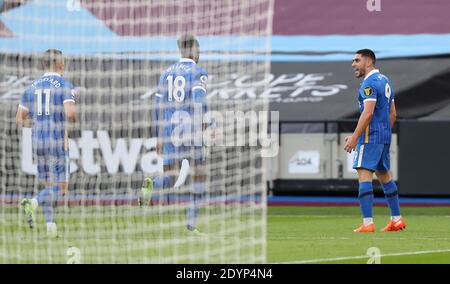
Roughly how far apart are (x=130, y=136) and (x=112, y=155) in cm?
57

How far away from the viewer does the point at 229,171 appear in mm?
19891

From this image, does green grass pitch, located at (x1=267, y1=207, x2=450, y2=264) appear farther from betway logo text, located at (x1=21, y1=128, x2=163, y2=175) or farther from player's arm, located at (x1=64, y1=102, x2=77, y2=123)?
betway logo text, located at (x1=21, y1=128, x2=163, y2=175)

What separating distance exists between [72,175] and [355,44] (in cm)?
589

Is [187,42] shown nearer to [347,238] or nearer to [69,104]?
[69,104]

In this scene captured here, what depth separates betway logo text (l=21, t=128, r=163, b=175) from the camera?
23.1 metres

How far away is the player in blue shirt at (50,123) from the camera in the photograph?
14.7 metres

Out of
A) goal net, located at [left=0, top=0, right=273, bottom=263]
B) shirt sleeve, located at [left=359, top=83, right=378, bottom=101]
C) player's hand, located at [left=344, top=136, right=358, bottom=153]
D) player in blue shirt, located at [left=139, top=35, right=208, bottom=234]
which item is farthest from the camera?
shirt sleeve, located at [left=359, top=83, right=378, bottom=101]

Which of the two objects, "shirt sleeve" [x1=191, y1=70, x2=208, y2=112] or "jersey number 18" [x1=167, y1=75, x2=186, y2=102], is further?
"jersey number 18" [x1=167, y1=75, x2=186, y2=102]

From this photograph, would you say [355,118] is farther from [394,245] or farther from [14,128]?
[394,245]

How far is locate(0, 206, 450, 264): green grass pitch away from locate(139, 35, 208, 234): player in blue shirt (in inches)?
24.8

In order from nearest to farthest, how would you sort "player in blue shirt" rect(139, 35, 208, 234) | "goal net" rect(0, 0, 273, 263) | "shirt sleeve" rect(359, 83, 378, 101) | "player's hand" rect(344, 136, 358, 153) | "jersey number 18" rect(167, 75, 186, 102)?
"goal net" rect(0, 0, 273, 263), "player in blue shirt" rect(139, 35, 208, 234), "jersey number 18" rect(167, 75, 186, 102), "player's hand" rect(344, 136, 358, 153), "shirt sleeve" rect(359, 83, 378, 101)

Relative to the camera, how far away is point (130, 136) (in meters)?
22.7

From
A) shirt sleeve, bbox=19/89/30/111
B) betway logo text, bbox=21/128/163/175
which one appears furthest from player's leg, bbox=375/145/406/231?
betway logo text, bbox=21/128/163/175
